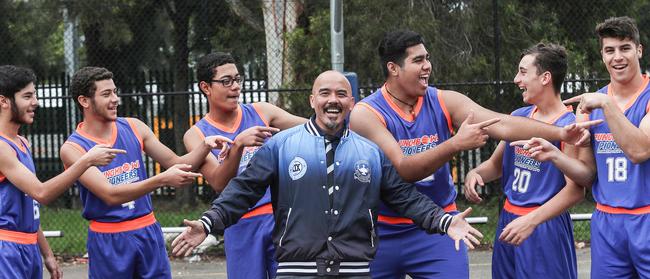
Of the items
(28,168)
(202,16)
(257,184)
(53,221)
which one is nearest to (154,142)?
(28,168)

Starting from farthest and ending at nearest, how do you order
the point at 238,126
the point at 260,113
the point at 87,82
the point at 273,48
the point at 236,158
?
the point at 273,48 < the point at 260,113 < the point at 238,126 < the point at 87,82 < the point at 236,158

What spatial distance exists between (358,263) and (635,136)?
180cm

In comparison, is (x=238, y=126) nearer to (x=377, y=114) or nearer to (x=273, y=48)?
(x=377, y=114)

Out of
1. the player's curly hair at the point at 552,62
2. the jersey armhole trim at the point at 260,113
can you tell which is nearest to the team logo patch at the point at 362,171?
the player's curly hair at the point at 552,62

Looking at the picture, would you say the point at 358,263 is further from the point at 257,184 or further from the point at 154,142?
the point at 154,142

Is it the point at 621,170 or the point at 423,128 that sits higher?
the point at 423,128

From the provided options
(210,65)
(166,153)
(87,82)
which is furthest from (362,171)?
(87,82)

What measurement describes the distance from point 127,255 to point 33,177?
0.88m

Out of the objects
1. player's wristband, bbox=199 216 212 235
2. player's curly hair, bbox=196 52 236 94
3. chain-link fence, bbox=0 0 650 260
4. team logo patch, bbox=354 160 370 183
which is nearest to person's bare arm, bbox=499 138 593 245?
team logo patch, bbox=354 160 370 183

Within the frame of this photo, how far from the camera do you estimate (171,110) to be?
52.5 feet

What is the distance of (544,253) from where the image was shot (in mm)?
7219

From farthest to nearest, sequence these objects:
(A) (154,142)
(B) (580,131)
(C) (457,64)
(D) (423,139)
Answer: (C) (457,64), (A) (154,142), (D) (423,139), (B) (580,131)

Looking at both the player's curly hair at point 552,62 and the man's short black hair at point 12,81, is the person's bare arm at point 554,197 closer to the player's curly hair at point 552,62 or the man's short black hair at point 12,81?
the player's curly hair at point 552,62

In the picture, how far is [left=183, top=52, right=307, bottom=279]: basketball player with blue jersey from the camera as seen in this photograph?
7.50 meters
